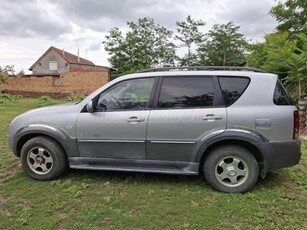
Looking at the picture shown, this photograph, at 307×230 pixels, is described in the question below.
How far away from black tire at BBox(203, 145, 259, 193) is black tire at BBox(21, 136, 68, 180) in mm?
2180

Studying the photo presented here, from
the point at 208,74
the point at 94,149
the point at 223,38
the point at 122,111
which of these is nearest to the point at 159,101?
the point at 122,111

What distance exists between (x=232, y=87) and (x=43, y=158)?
9.85 feet

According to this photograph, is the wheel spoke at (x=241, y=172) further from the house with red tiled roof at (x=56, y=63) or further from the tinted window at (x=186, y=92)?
the house with red tiled roof at (x=56, y=63)

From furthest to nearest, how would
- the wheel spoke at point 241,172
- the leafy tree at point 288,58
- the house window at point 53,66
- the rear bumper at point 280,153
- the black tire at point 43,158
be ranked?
the house window at point 53,66
the leafy tree at point 288,58
the black tire at point 43,158
the wheel spoke at point 241,172
the rear bumper at point 280,153

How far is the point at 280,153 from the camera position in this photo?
353 centimetres

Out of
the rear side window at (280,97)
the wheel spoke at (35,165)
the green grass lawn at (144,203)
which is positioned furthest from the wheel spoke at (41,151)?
the rear side window at (280,97)

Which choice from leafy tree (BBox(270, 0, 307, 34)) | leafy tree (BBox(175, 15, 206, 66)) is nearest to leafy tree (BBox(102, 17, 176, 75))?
leafy tree (BBox(175, 15, 206, 66))

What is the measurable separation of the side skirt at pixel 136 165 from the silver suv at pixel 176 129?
1 cm

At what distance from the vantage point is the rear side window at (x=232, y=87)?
3.66 metres

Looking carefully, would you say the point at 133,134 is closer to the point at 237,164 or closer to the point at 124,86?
the point at 124,86

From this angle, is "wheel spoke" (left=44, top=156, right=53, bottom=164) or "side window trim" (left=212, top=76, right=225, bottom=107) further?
"wheel spoke" (left=44, top=156, right=53, bottom=164)

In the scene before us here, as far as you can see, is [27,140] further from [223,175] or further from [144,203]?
[223,175]

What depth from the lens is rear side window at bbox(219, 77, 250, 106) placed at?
144 inches

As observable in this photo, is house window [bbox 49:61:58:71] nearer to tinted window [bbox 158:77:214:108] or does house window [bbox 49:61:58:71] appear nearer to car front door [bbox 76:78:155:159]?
car front door [bbox 76:78:155:159]
